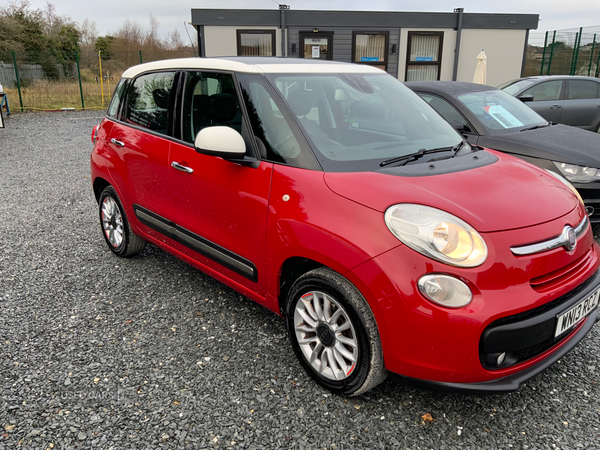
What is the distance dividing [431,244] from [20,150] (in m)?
11.3

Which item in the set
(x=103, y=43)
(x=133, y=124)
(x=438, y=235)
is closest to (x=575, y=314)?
(x=438, y=235)

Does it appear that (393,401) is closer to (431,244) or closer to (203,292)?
(431,244)

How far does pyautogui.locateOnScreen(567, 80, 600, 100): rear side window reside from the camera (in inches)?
388

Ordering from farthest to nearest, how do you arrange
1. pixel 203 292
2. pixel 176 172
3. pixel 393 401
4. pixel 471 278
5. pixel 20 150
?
pixel 20 150, pixel 203 292, pixel 176 172, pixel 393 401, pixel 471 278

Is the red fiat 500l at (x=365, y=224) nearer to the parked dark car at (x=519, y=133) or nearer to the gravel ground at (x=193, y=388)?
the gravel ground at (x=193, y=388)

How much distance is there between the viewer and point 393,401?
250 cm

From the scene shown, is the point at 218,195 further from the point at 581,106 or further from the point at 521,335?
the point at 581,106

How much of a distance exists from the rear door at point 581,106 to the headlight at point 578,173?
5979 millimetres

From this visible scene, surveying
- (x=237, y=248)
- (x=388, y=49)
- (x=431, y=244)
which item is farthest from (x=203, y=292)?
(x=388, y=49)

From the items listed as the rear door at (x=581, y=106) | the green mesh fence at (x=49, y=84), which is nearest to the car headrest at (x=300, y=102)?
the rear door at (x=581, y=106)

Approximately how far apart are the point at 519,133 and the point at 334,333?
3.95m

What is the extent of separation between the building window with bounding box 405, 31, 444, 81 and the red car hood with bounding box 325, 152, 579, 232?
55.2ft

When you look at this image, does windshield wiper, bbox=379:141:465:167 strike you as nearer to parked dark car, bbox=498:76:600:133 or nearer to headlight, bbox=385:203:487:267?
headlight, bbox=385:203:487:267

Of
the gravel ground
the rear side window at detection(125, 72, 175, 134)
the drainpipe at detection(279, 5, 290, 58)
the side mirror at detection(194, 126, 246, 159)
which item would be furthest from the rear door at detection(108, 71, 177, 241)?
the drainpipe at detection(279, 5, 290, 58)
